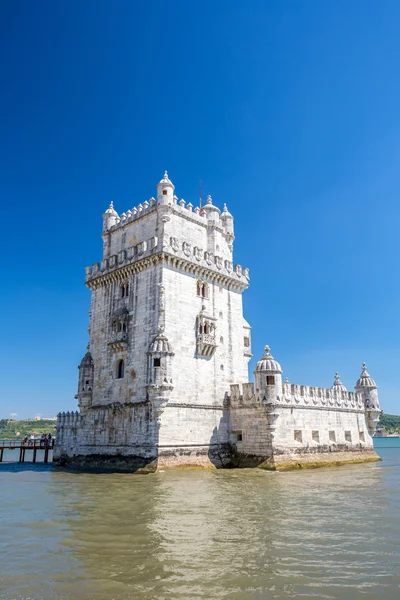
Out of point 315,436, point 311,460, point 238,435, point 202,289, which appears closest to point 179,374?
point 238,435

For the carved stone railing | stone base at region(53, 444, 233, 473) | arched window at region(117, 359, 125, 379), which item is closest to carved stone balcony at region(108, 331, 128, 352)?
arched window at region(117, 359, 125, 379)

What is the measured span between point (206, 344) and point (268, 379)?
16.1 feet

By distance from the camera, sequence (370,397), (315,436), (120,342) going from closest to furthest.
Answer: (120,342)
(315,436)
(370,397)

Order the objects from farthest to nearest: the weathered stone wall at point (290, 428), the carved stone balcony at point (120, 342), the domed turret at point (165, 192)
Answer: the domed turret at point (165, 192)
the carved stone balcony at point (120, 342)
the weathered stone wall at point (290, 428)

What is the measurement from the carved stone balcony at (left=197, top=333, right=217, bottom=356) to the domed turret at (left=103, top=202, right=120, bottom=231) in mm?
12996

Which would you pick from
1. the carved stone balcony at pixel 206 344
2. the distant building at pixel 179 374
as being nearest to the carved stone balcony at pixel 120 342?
the distant building at pixel 179 374

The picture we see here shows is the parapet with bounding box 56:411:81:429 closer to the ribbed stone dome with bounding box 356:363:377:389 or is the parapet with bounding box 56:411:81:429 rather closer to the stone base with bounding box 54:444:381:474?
the stone base with bounding box 54:444:381:474

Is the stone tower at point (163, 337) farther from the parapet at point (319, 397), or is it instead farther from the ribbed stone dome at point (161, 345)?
the parapet at point (319, 397)

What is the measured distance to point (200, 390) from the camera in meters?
32.9

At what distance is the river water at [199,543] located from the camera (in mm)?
9234

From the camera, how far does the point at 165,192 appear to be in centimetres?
3491

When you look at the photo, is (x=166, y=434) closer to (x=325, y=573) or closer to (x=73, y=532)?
(x=73, y=532)

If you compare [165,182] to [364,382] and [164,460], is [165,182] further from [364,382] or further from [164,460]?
[364,382]

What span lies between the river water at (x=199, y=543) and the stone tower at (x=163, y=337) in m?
8.03
